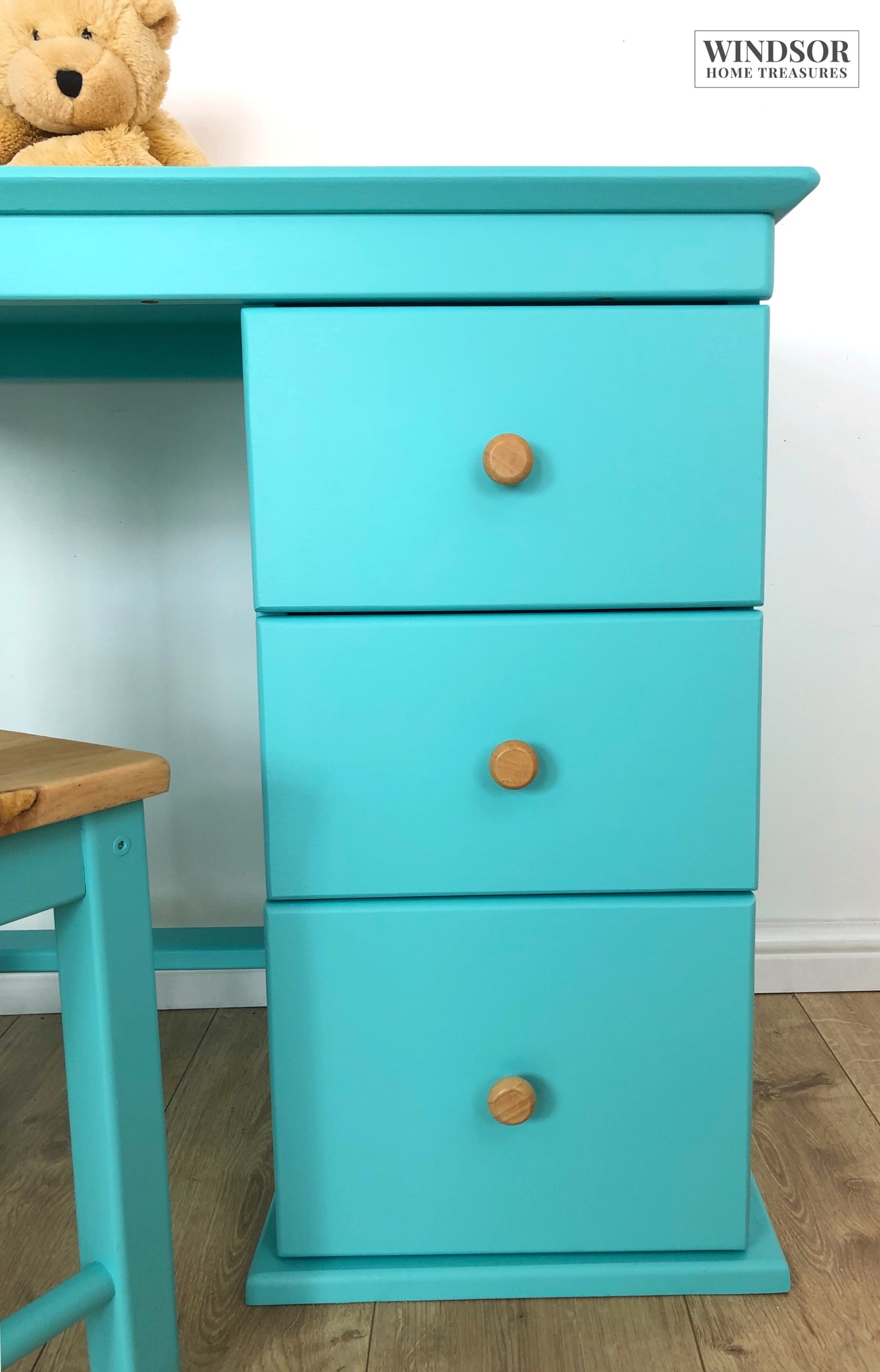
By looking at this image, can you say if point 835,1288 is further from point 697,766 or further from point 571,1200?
point 697,766

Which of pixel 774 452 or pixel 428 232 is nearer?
pixel 428 232

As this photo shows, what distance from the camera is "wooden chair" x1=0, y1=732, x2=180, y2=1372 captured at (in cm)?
57

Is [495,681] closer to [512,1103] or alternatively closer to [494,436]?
[494,436]

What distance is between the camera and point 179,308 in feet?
2.52

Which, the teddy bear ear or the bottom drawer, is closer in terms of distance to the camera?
the bottom drawer

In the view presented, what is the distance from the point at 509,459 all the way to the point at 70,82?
0.54 m

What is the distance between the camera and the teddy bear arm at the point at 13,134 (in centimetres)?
88

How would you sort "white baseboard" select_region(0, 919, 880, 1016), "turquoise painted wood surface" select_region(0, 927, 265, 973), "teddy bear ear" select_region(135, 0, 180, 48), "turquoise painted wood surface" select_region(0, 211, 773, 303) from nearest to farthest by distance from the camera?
"turquoise painted wood surface" select_region(0, 211, 773, 303) < "teddy bear ear" select_region(135, 0, 180, 48) < "turquoise painted wood surface" select_region(0, 927, 265, 973) < "white baseboard" select_region(0, 919, 880, 1016)

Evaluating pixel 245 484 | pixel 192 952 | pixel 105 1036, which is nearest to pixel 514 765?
pixel 105 1036

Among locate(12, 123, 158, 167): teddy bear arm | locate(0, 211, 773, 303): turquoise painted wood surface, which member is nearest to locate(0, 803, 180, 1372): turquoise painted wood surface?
locate(0, 211, 773, 303): turquoise painted wood surface

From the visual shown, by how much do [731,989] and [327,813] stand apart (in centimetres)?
32

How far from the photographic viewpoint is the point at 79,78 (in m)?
0.85

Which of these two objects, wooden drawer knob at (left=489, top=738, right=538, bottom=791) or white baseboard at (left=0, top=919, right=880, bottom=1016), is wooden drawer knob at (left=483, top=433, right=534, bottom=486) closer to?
wooden drawer knob at (left=489, top=738, right=538, bottom=791)

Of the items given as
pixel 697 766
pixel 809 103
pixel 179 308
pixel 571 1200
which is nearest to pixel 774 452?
pixel 809 103
